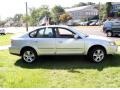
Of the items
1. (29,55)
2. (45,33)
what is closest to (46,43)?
(45,33)

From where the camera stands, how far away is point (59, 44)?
39.1 ft

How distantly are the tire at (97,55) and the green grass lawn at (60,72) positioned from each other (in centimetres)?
20

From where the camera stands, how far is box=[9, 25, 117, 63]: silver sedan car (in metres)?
11.8

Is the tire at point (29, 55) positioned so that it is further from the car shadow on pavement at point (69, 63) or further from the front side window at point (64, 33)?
the front side window at point (64, 33)

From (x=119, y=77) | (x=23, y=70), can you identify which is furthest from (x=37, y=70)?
(x=119, y=77)

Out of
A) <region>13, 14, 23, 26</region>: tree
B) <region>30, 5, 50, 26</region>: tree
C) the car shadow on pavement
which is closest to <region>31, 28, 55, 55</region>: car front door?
the car shadow on pavement

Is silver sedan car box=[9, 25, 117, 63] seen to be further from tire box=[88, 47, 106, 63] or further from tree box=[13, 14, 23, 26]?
tree box=[13, 14, 23, 26]

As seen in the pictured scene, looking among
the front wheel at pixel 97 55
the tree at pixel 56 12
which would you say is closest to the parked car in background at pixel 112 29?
the front wheel at pixel 97 55

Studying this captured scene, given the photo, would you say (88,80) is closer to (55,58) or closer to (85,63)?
(85,63)

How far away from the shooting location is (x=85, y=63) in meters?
11.8

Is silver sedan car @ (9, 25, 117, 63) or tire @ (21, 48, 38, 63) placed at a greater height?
silver sedan car @ (9, 25, 117, 63)

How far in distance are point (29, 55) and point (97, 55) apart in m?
2.61

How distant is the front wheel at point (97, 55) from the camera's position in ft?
38.4

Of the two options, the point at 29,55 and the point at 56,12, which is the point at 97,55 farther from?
the point at 56,12
